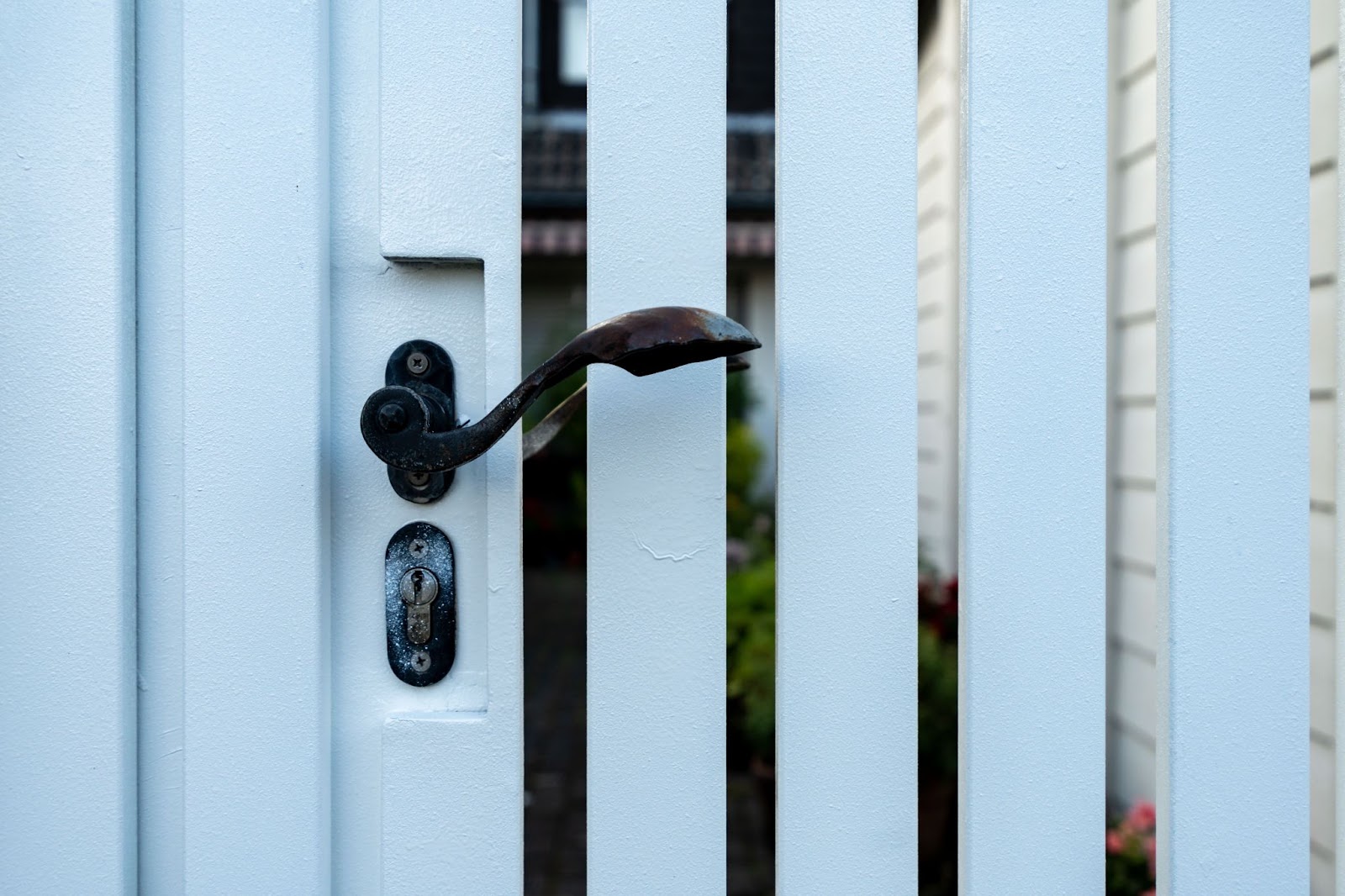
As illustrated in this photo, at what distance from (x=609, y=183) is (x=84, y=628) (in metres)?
0.49

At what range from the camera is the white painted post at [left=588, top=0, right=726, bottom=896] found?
71cm

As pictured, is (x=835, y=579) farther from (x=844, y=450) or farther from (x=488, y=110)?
(x=488, y=110)

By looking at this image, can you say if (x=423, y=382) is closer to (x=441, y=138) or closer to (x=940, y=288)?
(x=441, y=138)

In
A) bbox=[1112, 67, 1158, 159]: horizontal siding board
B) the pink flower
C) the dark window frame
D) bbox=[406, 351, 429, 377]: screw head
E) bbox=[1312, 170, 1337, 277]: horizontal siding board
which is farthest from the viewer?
the dark window frame

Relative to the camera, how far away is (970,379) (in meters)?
0.72

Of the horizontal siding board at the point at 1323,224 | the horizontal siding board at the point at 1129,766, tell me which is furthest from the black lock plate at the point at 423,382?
the horizontal siding board at the point at 1129,766

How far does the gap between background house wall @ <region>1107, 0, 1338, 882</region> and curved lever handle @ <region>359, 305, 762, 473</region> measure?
160cm

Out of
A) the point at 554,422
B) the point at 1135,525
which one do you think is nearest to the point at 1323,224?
the point at 1135,525

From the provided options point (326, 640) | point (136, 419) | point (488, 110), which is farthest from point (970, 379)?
point (136, 419)

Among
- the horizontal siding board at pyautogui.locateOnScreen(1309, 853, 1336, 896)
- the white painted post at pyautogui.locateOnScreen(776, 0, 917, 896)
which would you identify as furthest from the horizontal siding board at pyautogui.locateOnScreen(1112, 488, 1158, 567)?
the white painted post at pyautogui.locateOnScreen(776, 0, 917, 896)

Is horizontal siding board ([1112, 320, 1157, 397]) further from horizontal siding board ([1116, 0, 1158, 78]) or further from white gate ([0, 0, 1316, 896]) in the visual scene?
white gate ([0, 0, 1316, 896])

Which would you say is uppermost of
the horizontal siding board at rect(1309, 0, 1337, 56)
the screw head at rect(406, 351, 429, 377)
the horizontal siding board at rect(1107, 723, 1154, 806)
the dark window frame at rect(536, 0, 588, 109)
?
the dark window frame at rect(536, 0, 588, 109)

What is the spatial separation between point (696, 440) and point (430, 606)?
23 centimetres

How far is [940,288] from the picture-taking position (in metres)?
4.64
